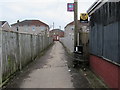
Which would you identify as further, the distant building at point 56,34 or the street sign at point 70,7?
the distant building at point 56,34

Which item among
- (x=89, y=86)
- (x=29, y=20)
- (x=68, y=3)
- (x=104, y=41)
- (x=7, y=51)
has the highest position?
(x=29, y=20)

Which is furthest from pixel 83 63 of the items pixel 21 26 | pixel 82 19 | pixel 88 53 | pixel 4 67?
pixel 21 26

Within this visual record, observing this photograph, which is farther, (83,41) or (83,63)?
(83,41)

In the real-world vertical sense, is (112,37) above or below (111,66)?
above

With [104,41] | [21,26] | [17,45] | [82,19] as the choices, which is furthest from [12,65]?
[21,26]

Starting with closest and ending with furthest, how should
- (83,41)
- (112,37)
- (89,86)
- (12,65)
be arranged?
(112,37) < (89,86) < (12,65) < (83,41)

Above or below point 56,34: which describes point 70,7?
below

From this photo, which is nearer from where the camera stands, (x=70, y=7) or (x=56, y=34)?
(x=70, y=7)

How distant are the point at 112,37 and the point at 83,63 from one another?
4.28 meters

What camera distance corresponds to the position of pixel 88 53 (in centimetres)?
932

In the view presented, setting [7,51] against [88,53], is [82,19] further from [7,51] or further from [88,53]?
[7,51]

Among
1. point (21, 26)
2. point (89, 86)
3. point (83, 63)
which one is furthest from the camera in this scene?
point (21, 26)

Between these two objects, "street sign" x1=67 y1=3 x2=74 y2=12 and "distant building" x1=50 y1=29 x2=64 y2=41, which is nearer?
"street sign" x1=67 y1=3 x2=74 y2=12

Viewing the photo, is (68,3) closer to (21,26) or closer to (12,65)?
(12,65)
